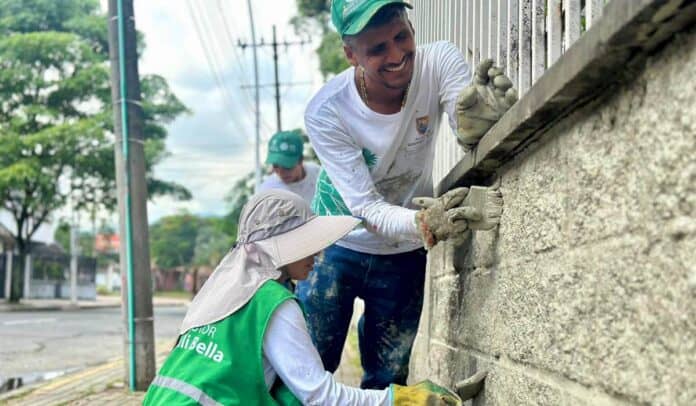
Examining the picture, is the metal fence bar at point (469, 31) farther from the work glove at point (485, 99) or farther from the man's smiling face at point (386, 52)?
the work glove at point (485, 99)

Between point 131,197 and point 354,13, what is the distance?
11.8 feet

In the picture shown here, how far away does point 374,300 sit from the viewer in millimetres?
2979

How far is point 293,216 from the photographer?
2.40 metres

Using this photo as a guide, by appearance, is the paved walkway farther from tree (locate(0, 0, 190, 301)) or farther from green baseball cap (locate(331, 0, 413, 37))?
tree (locate(0, 0, 190, 301))

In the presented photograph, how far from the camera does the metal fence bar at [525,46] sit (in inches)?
84.7

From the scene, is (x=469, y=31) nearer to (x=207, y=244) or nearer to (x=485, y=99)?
(x=485, y=99)

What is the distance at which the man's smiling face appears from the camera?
242 cm

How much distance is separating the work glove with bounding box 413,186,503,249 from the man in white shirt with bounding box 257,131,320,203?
2.99 metres

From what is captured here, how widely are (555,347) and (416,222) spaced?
75 cm

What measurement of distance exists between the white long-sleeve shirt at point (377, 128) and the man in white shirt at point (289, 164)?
242 cm

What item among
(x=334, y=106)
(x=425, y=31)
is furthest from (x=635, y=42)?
(x=425, y=31)

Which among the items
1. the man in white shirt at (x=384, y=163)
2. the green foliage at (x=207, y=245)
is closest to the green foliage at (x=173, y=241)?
the green foliage at (x=207, y=245)

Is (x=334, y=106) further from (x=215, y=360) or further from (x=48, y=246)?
(x=48, y=246)

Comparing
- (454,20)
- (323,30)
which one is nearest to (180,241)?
(323,30)
